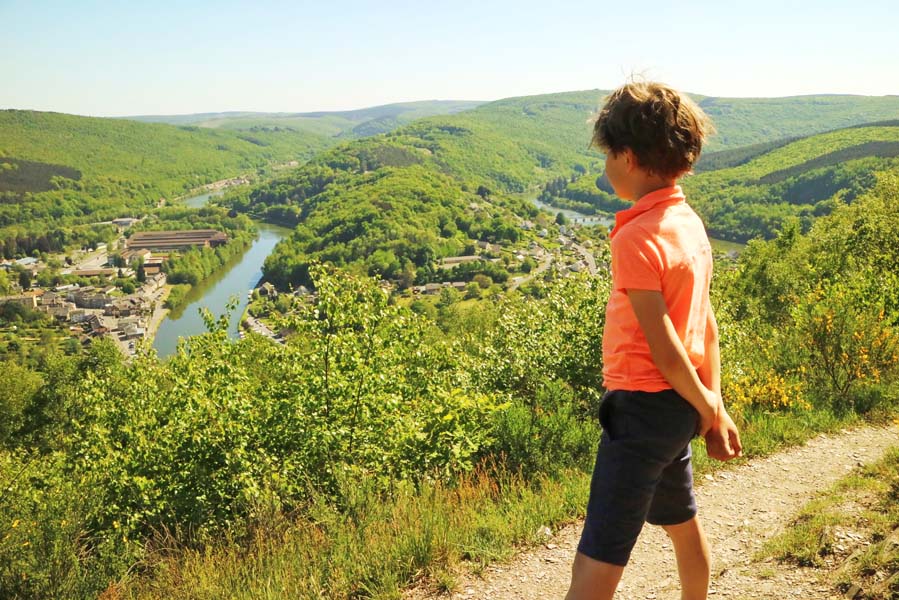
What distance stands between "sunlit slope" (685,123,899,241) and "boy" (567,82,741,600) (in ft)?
253

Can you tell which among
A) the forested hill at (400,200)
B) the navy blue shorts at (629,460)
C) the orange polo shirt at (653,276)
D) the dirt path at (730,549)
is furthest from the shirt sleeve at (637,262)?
the forested hill at (400,200)

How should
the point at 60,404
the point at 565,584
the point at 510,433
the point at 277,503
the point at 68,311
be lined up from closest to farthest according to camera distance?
the point at 565,584, the point at 277,503, the point at 510,433, the point at 60,404, the point at 68,311

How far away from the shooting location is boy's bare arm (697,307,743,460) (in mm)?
1771

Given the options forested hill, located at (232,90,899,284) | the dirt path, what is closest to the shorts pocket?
the dirt path

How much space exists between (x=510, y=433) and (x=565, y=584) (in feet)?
6.33

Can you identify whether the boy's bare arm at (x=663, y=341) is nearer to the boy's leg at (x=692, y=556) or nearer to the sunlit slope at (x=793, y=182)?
the boy's leg at (x=692, y=556)

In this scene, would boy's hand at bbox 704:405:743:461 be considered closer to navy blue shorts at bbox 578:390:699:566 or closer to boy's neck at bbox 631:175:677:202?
navy blue shorts at bbox 578:390:699:566

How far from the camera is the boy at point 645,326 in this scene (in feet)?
5.15

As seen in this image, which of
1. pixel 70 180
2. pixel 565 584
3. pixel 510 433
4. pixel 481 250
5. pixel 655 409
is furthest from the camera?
pixel 70 180

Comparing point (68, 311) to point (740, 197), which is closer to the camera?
point (68, 311)

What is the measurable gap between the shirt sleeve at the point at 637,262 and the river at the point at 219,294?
40.3 m

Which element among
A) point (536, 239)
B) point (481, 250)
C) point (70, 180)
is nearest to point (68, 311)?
point (481, 250)

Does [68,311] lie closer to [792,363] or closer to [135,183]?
[792,363]

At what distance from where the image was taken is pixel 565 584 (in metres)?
3.04
